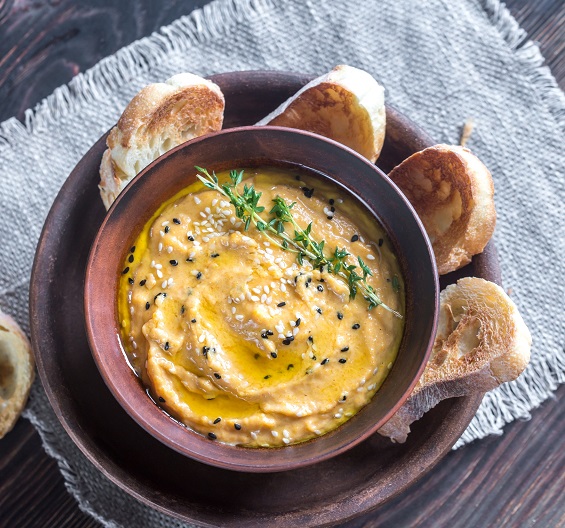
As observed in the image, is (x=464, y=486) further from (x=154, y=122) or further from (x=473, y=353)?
(x=154, y=122)

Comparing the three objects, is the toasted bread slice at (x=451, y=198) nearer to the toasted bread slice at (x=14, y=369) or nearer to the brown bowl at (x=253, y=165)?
the brown bowl at (x=253, y=165)

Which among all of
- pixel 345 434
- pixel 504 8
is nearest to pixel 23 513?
pixel 345 434

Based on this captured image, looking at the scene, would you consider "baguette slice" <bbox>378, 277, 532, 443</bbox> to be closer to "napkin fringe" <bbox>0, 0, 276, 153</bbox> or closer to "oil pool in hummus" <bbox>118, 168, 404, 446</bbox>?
"oil pool in hummus" <bbox>118, 168, 404, 446</bbox>

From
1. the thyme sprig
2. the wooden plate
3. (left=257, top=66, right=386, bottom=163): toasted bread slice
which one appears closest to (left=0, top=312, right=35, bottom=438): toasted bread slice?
the wooden plate

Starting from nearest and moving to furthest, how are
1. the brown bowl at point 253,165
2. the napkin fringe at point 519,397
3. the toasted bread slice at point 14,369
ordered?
the brown bowl at point 253,165 → the toasted bread slice at point 14,369 → the napkin fringe at point 519,397

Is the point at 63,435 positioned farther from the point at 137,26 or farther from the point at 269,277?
the point at 137,26

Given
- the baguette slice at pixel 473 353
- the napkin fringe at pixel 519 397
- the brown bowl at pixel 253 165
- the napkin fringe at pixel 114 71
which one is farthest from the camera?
the napkin fringe at pixel 114 71

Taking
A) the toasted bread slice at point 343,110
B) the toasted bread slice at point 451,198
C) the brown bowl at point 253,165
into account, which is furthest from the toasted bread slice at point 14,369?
the toasted bread slice at point 451,198

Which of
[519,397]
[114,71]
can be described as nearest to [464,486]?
[519,397]
